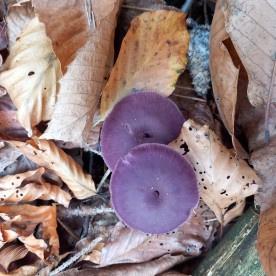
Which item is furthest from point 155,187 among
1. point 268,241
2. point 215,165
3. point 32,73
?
point 32,73

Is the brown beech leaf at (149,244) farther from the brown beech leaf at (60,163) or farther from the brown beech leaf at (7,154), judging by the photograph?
the brown beech leaf at (7,154)

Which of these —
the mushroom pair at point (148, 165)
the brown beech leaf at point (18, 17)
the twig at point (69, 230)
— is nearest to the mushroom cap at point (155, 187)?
the mushroom pair at point (148, 165)

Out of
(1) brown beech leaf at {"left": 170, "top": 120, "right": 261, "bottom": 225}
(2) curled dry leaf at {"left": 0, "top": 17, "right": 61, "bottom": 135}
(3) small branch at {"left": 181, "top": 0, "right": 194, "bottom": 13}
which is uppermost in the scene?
(3) small branch at {"left": 181, "top": 0, "right": 194, "bottom": 13}

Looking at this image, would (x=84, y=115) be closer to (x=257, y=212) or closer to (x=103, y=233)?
(x=103, y=233)

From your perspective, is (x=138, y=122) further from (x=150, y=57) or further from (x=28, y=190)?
(x=28, y=190)

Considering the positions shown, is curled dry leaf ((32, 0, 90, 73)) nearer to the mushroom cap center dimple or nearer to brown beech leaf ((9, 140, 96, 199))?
brown beech leaf ((9, 140, 96, 199))

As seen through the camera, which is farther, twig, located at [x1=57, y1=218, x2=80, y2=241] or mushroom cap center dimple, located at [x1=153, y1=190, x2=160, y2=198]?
twig, located at [x1=57, y1=218, x2=80, y2=241]

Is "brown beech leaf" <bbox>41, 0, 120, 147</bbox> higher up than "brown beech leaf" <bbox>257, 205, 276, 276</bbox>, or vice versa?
"brown beech leaf" <bbox>41, 0, 120, 147</bbox>

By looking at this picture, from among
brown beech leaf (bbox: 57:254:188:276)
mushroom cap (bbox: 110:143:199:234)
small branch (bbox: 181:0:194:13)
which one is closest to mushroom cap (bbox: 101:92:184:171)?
mushroom cap (bbox: 110:143:199:234)

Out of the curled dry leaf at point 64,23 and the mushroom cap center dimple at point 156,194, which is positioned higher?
the curled dry leaf at point 64,23
